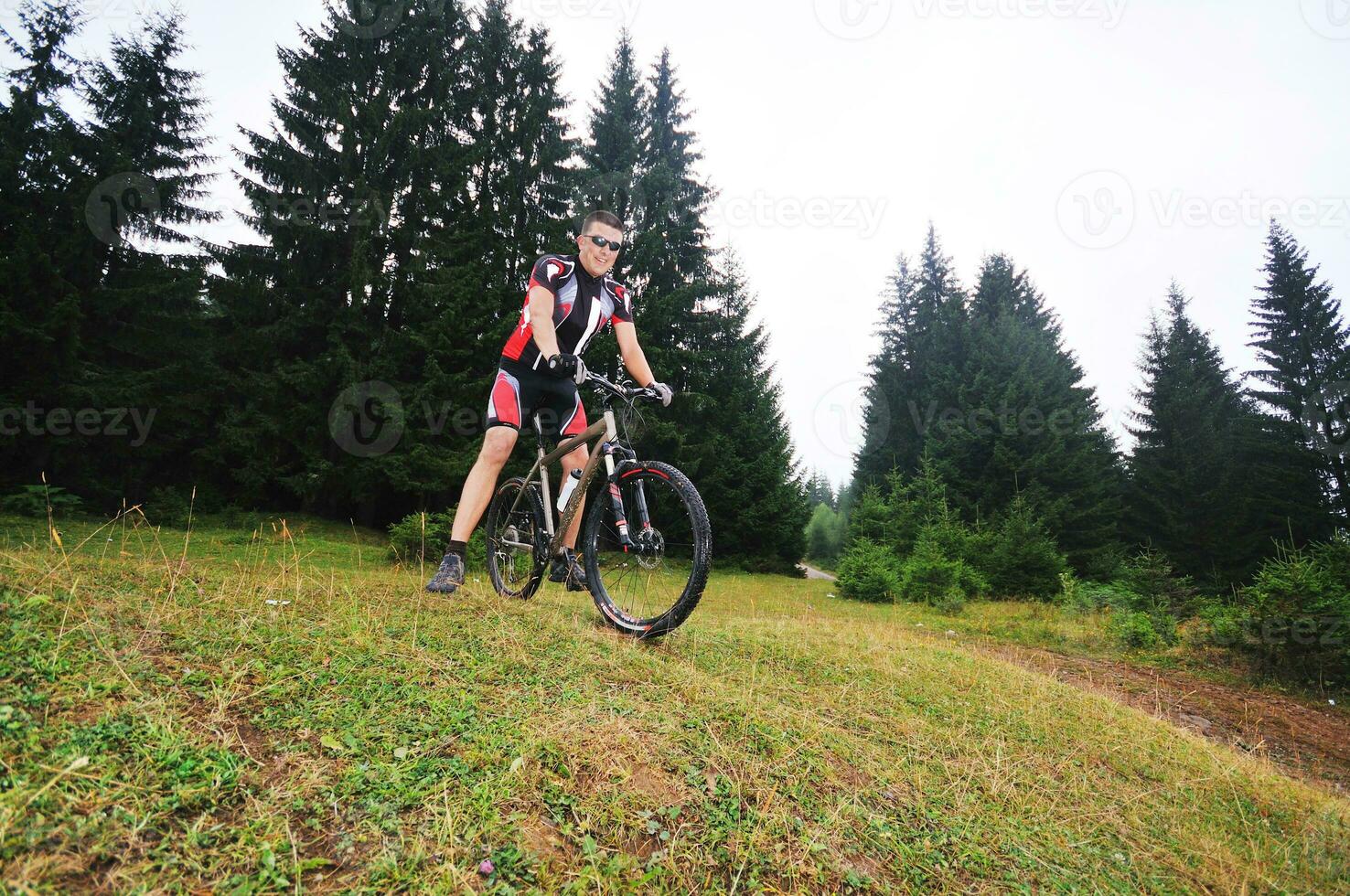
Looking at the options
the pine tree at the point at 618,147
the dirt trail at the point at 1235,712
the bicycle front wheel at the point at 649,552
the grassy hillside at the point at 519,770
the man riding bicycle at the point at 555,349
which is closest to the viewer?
the grassy hillside at the point at 519,770

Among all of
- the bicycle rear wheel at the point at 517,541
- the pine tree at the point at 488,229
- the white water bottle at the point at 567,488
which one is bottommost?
the bicycle rear wheel at the point at 517,541

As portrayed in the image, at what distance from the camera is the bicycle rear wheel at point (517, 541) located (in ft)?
13.3

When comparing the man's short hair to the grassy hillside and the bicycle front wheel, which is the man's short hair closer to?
the bicycle front wheel

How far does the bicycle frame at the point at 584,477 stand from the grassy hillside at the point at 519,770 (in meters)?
0.61

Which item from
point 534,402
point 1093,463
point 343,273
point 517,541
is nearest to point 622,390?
point 534,402

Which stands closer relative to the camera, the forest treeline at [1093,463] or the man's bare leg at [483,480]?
the man's bare leg at [483,480]

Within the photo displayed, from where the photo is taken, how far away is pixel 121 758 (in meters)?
1.35

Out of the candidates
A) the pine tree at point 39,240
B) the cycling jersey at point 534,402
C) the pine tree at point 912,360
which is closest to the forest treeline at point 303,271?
the pine tree at point 39,240

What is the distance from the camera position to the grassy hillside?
4.12 feet

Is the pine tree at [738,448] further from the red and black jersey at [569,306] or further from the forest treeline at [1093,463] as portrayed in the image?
the red and black jersey at [569,306]

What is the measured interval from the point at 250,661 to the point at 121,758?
0.65m

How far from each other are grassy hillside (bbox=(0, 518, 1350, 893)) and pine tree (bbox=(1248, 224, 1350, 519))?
26697mm

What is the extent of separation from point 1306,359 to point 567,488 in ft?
104

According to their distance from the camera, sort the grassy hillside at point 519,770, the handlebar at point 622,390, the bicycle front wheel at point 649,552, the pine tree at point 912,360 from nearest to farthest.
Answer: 1. the grassy hillside at point 519,770
2. the bicycle front wheel at point 649,552
3. the handlebar at point 622,390
4. the pine tree at point 912,360
